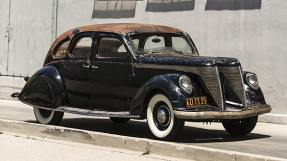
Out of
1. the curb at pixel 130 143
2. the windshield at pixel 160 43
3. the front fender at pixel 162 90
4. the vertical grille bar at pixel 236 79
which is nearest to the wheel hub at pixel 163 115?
the front fender at pixel 162 90

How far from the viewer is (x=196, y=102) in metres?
6.57

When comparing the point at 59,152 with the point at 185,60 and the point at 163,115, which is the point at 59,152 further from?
the point at 185,60

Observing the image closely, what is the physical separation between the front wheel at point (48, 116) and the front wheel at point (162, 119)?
7.46ft

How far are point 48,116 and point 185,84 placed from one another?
125 inches

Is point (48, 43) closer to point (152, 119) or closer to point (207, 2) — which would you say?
point (207, 2)

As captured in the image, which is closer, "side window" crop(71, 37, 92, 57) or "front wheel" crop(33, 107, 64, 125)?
"side window" crop(71, 37, 92, 57)

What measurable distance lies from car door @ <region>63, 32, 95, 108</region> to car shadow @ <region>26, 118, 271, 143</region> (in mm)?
637

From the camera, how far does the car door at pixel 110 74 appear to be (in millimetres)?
7523

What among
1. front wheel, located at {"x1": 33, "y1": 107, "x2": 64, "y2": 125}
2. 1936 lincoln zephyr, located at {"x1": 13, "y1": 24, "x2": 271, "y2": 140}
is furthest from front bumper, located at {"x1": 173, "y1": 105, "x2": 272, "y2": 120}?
front wheel, located at {"x1": 33, "y1": 107, "x2": 64, "y2": 125}

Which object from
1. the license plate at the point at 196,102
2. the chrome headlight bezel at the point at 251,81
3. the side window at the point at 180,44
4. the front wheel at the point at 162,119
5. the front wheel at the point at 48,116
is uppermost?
the side window at the point at 180,44

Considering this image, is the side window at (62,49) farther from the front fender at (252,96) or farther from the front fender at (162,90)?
the front fender at (252,96)

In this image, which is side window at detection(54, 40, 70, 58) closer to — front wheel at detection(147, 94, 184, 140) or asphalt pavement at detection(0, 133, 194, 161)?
asphalt pavement at detection(0, 133, 194, 161)

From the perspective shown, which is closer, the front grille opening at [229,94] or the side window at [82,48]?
the front grille opening at [229,94]

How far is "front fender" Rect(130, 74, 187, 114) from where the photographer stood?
21.4 ft
